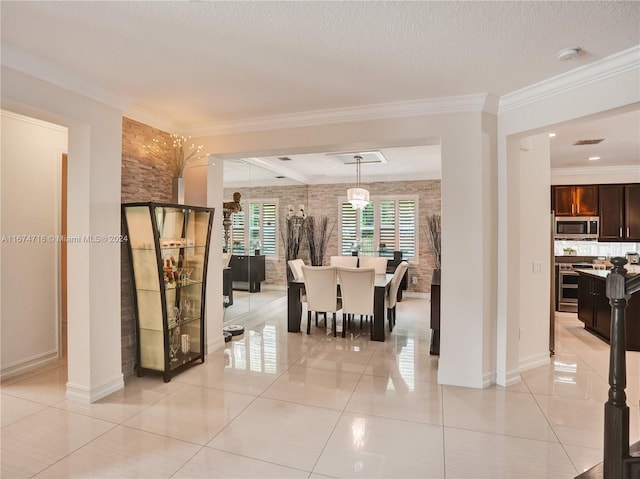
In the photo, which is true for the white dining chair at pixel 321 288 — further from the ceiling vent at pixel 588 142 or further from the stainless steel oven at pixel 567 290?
the stainless steel oven at pixel 567 290

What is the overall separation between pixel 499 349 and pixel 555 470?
4.36 ft

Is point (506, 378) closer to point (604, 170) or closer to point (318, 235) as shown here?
point (604, 170)

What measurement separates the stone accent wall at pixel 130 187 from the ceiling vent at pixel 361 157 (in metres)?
3.21

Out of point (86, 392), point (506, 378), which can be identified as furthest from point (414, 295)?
point (86, 392)

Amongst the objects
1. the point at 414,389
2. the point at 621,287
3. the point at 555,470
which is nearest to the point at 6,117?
the point at 414,389

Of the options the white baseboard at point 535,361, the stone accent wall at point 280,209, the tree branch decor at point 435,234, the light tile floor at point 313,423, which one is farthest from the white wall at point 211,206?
the tree branch decor at point 435,234

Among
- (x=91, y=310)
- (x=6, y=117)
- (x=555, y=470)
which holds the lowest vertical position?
(x=555, y=470)

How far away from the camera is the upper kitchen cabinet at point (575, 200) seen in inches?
260

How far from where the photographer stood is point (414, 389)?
10.9ft

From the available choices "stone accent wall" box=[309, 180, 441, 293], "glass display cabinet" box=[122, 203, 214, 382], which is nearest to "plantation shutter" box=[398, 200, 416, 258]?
"stone accent wall" box=[309, 180, 441, 293]

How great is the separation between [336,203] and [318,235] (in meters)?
Answer: 0.88

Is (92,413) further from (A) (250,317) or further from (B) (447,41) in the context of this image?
(B) (447,41)

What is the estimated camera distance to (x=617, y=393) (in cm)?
182

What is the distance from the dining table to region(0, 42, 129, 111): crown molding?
3.17m
